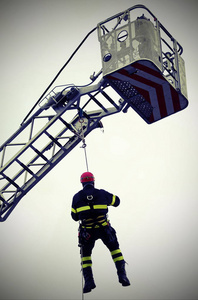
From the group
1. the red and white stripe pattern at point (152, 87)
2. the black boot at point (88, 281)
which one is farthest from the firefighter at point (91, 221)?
the red and white stripe pattern at point (152, 87)

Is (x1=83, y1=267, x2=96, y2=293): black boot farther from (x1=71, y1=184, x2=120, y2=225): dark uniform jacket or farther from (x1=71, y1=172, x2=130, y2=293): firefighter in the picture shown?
(x1=71, y1=184, x2=120, y2=225): dark uniform jacket

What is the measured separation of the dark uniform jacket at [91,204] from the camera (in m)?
10.8

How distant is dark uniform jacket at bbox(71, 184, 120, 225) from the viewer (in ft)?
35.3

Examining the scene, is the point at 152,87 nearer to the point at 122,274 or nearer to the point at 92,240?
the point at 92,240

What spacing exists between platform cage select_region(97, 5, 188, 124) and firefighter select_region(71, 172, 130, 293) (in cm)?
251

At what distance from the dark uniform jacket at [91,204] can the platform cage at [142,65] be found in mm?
2679

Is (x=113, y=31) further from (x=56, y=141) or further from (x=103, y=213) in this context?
(x=103, y=213)

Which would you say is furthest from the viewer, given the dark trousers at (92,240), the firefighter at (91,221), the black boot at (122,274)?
the dark trousers at (92,240)

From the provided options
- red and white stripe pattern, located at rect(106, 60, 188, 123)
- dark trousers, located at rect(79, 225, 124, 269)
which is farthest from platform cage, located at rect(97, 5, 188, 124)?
dark trousers, located at rect(79, 225, 124, 269)

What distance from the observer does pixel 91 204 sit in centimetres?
1077

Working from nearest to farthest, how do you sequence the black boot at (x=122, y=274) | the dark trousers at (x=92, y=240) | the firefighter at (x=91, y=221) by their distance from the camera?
the black boot at (x=122, y=274) < the firefighter at (x=91, y=221) < the dark trousers at (x=92, y=240)

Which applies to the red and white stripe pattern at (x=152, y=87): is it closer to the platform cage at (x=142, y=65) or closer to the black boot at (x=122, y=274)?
the platform cage at (x=142, y=65)

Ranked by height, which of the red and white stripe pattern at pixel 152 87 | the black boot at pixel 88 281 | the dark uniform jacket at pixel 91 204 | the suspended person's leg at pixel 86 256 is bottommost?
the black boot at pixel 88 281

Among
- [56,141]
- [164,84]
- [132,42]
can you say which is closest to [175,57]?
[164,84]
